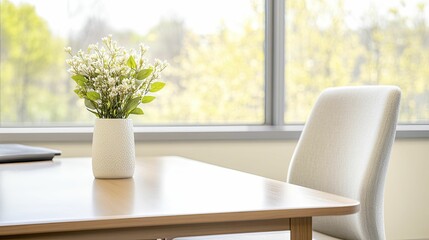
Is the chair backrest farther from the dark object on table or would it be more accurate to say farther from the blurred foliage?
the blurred foliage

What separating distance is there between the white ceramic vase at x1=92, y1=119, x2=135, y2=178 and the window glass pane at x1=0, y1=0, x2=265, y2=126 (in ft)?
4.13

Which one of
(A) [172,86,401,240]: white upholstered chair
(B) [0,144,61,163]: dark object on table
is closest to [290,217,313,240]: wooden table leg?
(A) [172,86,401,240]: white upholstered chair

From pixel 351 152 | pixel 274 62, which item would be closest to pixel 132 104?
pixel 351 152

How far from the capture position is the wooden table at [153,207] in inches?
45.0

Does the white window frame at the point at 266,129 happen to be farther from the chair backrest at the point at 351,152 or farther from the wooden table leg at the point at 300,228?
the wooden table leg at the point at 300,228

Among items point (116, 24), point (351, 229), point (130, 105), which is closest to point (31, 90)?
point (116, 24)

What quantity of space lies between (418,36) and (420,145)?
52 cm

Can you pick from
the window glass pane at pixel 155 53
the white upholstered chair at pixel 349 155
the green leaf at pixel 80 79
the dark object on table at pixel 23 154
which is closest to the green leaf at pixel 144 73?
the green leaf at pixel 80 79

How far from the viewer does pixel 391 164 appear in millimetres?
3117

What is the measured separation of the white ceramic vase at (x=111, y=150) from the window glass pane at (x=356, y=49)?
153cm

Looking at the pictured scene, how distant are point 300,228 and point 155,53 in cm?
188

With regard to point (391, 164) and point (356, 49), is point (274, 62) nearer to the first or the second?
point (356, 49)

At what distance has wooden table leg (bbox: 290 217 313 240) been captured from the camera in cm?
129

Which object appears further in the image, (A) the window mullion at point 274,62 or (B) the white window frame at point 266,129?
(A) the window mullion at point 274,62
